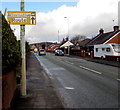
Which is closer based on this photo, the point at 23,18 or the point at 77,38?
the point at 23,18

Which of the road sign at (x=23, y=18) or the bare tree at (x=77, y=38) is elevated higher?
the bare tree at (x=77, y=38)

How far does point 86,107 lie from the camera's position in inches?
208

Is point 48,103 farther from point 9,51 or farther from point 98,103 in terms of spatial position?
point 9,51

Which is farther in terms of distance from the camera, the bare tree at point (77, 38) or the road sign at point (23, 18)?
the bare tree at point (77, 38)

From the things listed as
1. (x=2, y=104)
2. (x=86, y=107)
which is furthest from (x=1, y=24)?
(x=86, y=107)

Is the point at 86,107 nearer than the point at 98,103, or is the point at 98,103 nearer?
the point at 86,107

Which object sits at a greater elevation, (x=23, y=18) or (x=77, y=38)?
(x=77, y=38)

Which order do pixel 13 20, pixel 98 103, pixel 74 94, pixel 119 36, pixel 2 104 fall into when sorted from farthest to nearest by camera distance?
pixel 119 36 → pixel 74 94 → pixel 13 20 → pixel 98 103 → pixel 2 104

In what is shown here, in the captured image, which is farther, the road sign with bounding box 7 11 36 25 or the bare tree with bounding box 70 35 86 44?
the bare tree with bounding box 70 35 86 44

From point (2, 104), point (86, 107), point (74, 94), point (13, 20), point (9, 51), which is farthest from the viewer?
point (74, 94)

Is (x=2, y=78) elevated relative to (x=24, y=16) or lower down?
lower down

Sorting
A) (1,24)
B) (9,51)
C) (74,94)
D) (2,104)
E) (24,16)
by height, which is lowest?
(74,94)

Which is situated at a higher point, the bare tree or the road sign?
the bare tree

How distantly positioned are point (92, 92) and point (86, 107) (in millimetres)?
1948
